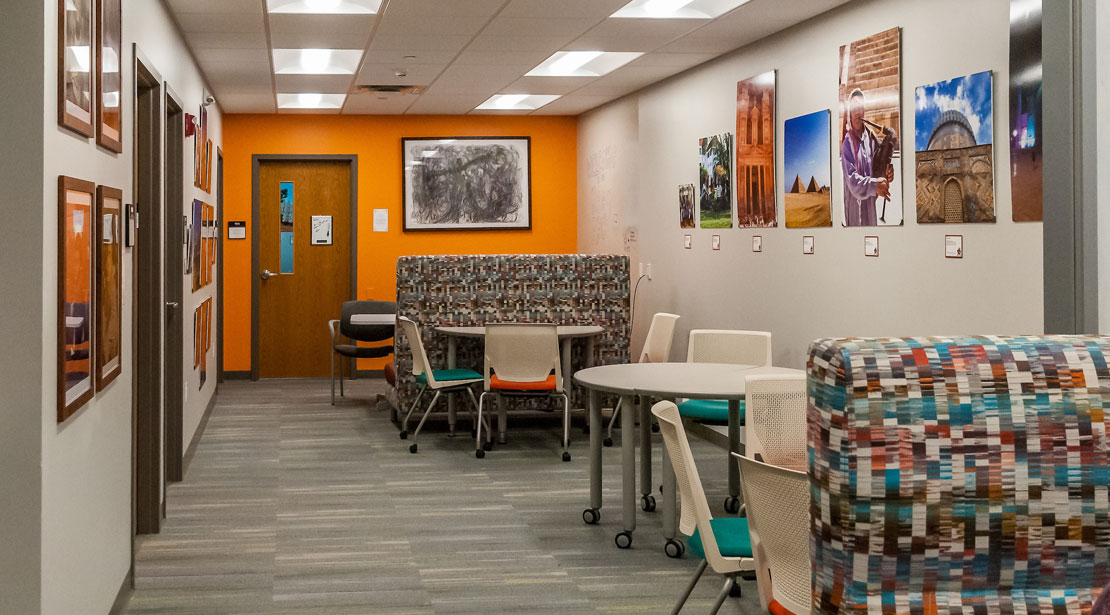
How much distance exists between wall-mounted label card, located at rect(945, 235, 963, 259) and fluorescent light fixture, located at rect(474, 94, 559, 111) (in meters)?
5.54

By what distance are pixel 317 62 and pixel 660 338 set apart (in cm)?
351

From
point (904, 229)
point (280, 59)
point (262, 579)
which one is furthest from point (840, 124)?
point (280, 59)

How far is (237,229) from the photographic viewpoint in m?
11.1

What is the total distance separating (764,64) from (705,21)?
27.4 inches

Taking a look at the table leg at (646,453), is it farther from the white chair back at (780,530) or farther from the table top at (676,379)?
the white chair back at (780,530)

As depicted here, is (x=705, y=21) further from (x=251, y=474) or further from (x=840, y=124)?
(x=251, y=474)

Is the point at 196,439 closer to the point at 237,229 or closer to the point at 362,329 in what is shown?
the point at 362,329

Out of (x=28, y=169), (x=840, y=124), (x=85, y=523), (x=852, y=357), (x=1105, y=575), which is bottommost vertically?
(x=85, y=523)

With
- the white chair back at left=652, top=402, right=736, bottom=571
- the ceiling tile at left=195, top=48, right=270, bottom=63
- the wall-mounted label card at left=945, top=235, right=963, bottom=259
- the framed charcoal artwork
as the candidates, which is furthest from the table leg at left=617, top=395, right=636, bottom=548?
the framed charcoal artwork

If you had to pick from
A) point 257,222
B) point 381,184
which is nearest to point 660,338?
point 381,184

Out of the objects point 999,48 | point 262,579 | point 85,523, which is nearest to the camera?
point 85,523

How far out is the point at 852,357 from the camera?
5.55ft

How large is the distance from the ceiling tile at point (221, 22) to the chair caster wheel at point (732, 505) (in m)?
3.82

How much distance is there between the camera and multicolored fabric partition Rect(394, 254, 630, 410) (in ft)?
25.6
